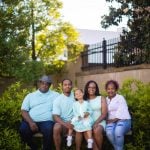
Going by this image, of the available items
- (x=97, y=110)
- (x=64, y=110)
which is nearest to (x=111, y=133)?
(x=97, y=110)

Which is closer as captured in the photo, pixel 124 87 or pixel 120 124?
pixel 120 124

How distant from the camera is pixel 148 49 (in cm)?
1650

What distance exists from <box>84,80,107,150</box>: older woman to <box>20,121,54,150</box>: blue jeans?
2.50ft

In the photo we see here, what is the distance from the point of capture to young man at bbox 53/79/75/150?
8828mm

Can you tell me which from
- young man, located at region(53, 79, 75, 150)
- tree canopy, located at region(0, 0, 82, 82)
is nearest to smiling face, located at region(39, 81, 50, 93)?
young man, located at region(53, 79, 75, 150)

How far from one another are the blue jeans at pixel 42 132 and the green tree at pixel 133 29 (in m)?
7.78

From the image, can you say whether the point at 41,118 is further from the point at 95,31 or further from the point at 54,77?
the point at 95,31

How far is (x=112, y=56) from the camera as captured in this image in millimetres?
17953

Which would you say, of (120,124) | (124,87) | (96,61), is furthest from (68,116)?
(96,61)

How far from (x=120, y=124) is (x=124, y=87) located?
1636 millimetres

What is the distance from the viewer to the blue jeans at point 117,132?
873 centimetres

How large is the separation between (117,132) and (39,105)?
1.53 m

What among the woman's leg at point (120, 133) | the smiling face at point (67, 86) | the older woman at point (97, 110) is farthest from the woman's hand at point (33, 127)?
the woman's leg at point (120, 133)

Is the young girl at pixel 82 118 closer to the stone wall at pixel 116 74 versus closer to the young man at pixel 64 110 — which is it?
the young man at pixel 64 110
